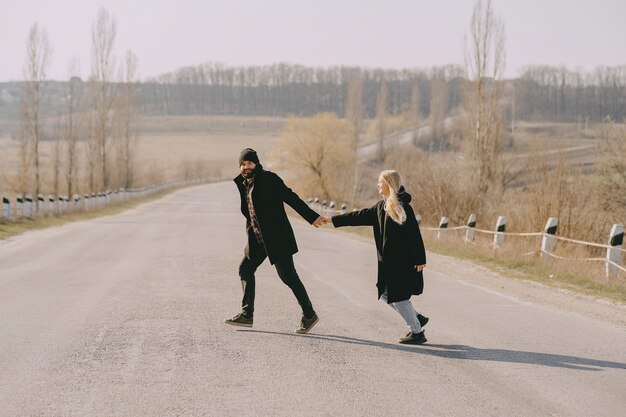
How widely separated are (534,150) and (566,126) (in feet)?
380

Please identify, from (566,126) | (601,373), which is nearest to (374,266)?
(601,373)

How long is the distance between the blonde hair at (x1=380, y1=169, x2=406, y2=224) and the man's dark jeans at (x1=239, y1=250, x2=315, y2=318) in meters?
1.28

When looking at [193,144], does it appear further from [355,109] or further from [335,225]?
[335,225]

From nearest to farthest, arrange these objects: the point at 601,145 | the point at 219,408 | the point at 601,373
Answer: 1. the point at 219,408
2. the point at 601,373
3. the point at 601,145

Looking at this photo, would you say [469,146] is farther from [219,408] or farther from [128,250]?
[219,408]

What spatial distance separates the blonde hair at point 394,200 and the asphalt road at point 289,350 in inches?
49.1

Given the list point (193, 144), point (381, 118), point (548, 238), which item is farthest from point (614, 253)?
point (193, 144)

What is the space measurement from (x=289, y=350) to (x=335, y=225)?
1.52 m

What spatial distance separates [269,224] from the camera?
7484 millimetres

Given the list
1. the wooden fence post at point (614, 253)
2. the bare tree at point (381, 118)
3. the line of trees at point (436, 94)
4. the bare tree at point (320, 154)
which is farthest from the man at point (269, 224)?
the line of trees at point (436, 94)

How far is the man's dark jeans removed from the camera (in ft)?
24.6

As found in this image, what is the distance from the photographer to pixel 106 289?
401 inches

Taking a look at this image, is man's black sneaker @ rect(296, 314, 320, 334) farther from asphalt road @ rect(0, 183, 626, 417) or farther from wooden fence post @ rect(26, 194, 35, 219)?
wooden fence post @ rect(26, 194, 35, 219)

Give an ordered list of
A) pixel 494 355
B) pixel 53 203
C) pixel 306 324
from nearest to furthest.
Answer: pixel 494 355
pixel 306 324
pixel 53 203
